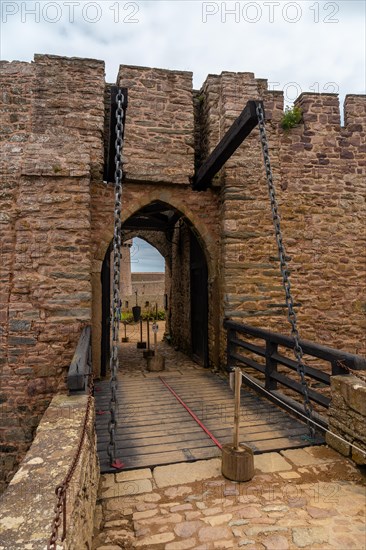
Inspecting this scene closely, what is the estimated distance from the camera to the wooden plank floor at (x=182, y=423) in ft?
11.9

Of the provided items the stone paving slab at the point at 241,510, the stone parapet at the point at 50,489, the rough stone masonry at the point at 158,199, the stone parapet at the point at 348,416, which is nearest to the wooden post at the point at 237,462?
the stone paving slab at the point at 241,510

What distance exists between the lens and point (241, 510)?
2.72 m

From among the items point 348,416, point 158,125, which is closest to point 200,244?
point 158,125

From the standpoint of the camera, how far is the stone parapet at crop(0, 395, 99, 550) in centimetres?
163

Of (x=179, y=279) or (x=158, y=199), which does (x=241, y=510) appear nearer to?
(x=158, y=199)

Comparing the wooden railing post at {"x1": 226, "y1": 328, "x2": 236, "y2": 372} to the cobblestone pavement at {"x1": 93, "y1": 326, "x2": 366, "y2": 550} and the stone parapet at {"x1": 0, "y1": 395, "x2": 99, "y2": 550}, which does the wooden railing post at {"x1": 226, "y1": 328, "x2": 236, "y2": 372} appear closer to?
the cobblestone pavement at {"x1": 93, "y1": 326, "x2": 366, "y2": 550}

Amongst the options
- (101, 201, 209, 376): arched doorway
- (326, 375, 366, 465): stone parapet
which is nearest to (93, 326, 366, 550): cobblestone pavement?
(326, 375, 366, 465): stone parapet

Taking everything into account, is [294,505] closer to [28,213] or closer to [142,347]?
[28,213]

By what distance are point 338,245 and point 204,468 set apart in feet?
15.8

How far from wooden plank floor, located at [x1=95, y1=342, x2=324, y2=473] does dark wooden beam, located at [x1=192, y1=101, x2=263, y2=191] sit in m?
3.31

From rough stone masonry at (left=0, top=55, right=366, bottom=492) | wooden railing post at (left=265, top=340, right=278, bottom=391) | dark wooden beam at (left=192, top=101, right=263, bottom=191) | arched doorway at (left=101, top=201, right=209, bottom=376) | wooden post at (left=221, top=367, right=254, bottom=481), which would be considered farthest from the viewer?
arched doorway at (left=101, top=201, right=209, bottom=376)

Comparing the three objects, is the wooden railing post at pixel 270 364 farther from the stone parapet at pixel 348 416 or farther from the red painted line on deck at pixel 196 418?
the stone parapet at pixel 348 416

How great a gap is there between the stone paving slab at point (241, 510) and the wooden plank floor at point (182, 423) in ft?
0.99

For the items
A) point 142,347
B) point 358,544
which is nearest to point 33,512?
point 358,544
